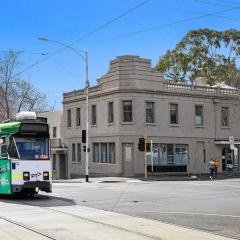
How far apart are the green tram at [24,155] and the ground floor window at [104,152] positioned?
2540cm

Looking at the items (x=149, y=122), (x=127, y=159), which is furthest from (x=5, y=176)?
(x=149, y=122)

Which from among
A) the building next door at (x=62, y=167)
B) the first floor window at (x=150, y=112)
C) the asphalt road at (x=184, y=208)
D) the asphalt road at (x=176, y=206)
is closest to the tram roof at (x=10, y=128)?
the asphalt road at (x=176, y=206)

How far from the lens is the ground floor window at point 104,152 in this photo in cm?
4731

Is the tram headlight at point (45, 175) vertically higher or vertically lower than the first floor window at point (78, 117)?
lower

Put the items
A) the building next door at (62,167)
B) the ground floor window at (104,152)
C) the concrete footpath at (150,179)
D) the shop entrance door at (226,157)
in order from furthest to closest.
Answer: the building next door at (62,167) → the shop entrance door at (226,157) → the ground floor window at (104,152) → the concrete footpath at (150,179)

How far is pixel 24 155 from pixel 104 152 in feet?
89.6

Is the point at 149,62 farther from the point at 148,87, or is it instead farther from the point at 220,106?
the point at 220,106

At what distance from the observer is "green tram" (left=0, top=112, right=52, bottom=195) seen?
20969 mm

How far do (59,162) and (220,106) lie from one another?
17.5 metres

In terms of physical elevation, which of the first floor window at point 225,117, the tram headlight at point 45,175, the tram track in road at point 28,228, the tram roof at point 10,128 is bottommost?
the tram track in road at point 28,228

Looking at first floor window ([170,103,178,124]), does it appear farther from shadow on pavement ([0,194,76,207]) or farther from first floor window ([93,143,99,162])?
shadow on pavement ([0,194,76,207])

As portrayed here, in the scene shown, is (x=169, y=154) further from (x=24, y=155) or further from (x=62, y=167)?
(x=24, y=155)

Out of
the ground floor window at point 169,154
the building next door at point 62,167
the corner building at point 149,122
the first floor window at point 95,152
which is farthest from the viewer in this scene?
the building next door at point 62,167

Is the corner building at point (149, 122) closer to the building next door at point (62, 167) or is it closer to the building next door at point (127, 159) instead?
the building next door at point (127, 159)
